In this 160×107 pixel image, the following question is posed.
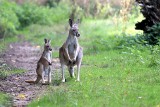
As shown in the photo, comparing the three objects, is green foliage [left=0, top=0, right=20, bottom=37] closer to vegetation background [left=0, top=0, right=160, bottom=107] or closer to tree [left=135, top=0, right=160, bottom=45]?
vegetation background [left=0, top=0, right=160, bottom=107]

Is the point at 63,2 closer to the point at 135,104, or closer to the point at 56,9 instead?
the point at 56,9

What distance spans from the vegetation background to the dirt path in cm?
33

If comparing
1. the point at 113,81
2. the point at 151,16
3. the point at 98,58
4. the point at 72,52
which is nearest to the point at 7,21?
the point at 151,16

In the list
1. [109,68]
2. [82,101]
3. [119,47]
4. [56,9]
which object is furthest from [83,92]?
[56,9]

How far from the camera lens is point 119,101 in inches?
406

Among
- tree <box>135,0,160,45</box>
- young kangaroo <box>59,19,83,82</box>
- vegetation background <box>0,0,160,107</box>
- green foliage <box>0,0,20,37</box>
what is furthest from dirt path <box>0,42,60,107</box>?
tree <box>135,0,160,45</box>

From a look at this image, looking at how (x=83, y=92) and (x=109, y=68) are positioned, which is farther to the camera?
(x=109, y=68)

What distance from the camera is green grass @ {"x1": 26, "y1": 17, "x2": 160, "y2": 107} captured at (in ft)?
34.2

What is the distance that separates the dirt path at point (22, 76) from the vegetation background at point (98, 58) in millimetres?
330

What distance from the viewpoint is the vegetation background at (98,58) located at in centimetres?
1068

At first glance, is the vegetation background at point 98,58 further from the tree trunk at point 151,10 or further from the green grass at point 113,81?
the tree trunk at point 151,10

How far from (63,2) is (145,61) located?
27226 millimetres

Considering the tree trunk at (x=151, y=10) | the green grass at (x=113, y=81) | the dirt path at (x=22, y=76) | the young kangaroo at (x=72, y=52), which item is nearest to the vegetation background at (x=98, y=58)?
the green grass at (x=113, y=81)

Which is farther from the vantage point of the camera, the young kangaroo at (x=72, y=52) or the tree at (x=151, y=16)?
the tree at (x=151, y=16)
